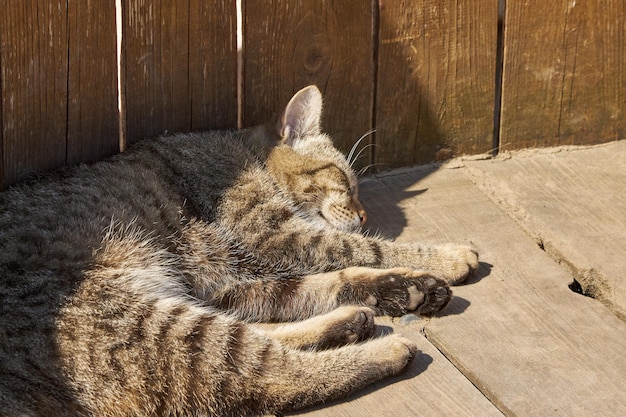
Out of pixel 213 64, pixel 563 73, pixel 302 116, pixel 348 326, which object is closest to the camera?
pixel 348 326

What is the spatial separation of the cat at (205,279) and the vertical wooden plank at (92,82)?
130mm

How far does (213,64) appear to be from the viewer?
14.5 feet

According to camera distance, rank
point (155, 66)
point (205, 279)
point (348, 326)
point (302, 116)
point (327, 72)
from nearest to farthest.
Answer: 1. point (348, 326)
2. point (205, 279)
3. point (155, 66)
4. point (302, 116)
5. point (327, 72)

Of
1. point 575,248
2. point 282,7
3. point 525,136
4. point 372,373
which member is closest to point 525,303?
point 575,248

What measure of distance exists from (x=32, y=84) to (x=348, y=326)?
1.58m

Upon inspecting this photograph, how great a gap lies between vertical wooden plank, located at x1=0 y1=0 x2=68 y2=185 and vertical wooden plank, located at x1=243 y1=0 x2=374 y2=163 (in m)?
0.85

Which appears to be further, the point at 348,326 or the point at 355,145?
the point at 355,145

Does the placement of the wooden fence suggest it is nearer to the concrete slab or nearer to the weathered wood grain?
the concrete slab

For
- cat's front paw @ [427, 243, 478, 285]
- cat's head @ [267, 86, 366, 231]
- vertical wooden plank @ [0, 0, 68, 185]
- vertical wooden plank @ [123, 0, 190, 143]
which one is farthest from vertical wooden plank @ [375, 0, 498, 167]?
vertical wooden plank @ [0, 0, 68, 185]

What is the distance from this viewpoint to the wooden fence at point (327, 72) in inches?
159

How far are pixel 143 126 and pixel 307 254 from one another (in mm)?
924

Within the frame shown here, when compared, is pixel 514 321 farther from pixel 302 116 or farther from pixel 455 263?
pixel 302 116

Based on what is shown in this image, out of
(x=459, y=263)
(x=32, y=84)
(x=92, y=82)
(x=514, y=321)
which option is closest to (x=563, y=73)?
(x=459, y=263)

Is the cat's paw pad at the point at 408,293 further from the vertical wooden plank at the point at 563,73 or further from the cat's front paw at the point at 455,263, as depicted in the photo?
the vertical wooden plank at the point at 563,73
